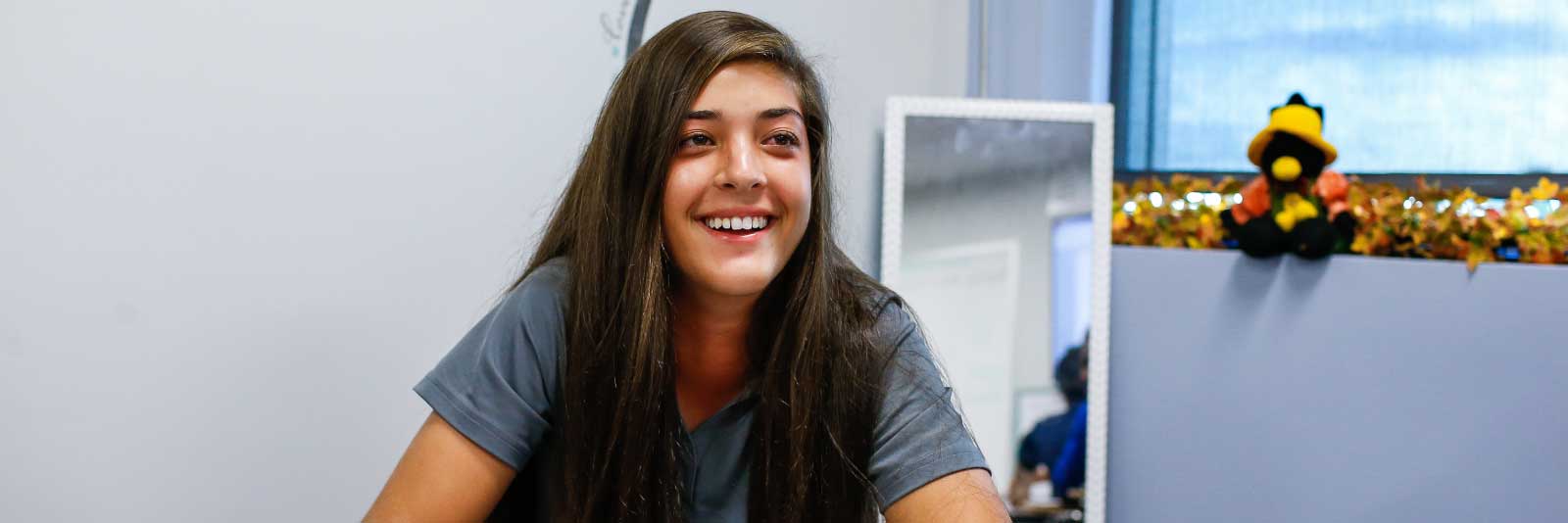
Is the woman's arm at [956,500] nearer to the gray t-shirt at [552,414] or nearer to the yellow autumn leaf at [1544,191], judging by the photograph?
the gray t-shirt at [552,414]

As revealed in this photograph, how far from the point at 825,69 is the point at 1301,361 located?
103cm

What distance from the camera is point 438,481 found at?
1.20 m

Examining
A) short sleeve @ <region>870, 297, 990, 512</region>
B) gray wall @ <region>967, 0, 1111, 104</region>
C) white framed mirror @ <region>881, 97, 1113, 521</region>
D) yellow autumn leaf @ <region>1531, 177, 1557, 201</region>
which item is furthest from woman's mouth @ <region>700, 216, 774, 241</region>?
gray wall @ <region>967, 0, 1111, 104</region>

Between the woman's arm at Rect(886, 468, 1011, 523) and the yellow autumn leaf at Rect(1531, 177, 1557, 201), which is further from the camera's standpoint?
the yellow autumn leaf at Rect(1531, 177, 1557, 201)

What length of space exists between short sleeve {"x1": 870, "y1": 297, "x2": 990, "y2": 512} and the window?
1.49 meters

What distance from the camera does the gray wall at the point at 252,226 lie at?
1.30 m

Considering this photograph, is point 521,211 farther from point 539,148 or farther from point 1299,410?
point 1299,410

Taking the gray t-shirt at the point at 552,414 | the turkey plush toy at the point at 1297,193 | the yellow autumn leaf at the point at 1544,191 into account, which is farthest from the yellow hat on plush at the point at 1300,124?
the gray t-shirt at the point at 552,414

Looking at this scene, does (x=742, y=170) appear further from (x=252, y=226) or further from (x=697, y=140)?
(x=252, y=226)

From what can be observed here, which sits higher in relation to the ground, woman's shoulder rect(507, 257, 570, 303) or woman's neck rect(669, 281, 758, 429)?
woman's shoulder rect(507, 257, 570, 303)

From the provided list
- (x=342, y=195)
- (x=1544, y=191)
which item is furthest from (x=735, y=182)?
(x=1544, y=191)

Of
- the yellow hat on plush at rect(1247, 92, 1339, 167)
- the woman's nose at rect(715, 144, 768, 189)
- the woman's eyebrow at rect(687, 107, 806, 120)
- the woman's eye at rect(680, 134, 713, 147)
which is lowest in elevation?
the woman's nose at rect(715, 144, 768, 189)

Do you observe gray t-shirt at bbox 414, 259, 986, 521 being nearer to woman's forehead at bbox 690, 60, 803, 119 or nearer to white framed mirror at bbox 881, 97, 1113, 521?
woman's forehead at bbox 690, 60, 803, 119

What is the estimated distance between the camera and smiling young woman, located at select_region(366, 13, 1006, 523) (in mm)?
1217
